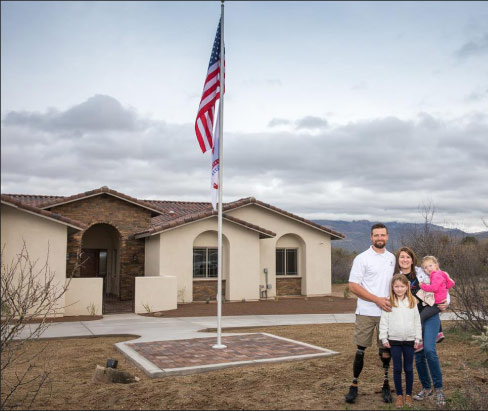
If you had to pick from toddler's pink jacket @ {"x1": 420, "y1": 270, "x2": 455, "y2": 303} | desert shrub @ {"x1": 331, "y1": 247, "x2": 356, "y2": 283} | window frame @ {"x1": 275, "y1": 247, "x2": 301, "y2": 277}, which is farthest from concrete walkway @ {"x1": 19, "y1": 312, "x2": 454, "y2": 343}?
desert shrub @ {"x1": 331, "y1": 247, "x2": 356, "y2": 283}

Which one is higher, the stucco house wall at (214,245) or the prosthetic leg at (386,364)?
the stucco house wall at (214,245)

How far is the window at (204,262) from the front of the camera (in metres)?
21.4

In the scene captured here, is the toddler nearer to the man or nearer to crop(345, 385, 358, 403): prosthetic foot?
the man

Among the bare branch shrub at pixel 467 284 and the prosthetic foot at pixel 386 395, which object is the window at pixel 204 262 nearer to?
the bare branch shrub at pixel 467 284

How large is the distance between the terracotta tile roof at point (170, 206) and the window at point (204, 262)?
174 cm

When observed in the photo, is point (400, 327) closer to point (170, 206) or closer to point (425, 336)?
point (425, 336)

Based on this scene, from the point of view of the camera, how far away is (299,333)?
1224 cm

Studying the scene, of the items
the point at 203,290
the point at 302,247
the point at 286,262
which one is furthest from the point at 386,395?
the point at 302,247

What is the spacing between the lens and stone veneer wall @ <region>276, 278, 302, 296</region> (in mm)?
23859

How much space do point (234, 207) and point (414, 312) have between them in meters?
17.2

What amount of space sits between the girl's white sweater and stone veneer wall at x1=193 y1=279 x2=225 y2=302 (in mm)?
15806

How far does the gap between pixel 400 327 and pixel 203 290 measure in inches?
631

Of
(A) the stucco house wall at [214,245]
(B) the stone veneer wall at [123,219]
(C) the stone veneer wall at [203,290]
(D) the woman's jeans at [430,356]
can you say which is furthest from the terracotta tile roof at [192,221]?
(D) the woman's jeans at [430,356]

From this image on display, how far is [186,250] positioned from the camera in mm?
20703
